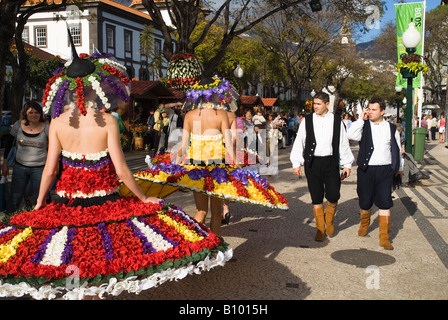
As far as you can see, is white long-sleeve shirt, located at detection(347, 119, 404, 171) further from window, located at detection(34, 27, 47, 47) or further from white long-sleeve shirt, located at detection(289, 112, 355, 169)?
window, located at detection(34, 27, 47, 47)

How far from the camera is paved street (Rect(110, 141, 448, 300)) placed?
15.2ft

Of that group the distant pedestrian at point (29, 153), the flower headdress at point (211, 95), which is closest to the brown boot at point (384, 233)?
the flower headdress at point (211, 95)

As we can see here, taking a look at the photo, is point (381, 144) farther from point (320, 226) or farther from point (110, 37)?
point (110, 37)

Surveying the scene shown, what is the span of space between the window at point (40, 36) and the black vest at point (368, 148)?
41963 mm

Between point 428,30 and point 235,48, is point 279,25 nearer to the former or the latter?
point 235,48

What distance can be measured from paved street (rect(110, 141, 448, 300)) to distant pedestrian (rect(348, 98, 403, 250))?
574mm

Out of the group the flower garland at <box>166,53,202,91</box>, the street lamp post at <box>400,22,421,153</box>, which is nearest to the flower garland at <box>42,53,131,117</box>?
the flower garland at <box>166,53,202,91</box>

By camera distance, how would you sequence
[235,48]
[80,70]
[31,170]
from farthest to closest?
[235,48]
[31,170]
[80,70]

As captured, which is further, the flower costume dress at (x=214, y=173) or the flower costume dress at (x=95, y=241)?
the flower costume dress at (x=214, y=173)

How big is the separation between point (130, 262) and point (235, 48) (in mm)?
40567

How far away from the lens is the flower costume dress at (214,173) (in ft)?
17.9

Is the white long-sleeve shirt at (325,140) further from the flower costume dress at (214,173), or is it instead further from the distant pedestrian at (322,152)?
the flower costume dress at (214,173)
